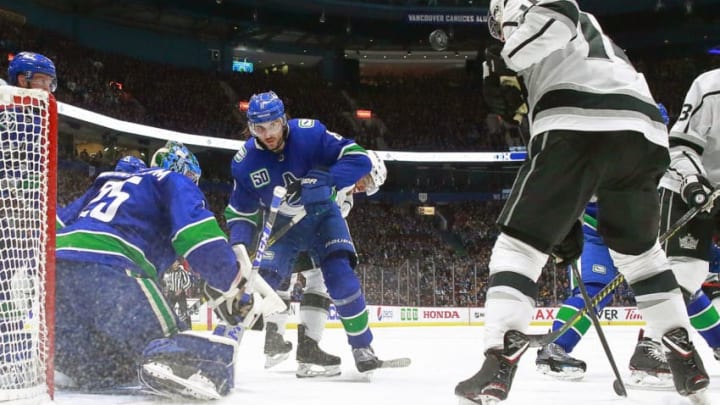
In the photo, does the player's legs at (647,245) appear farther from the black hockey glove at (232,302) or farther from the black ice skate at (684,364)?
the black hockey glove at (232,302)

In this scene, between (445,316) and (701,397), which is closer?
(701,397)

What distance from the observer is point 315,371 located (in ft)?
10.7

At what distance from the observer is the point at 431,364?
12.6 feet

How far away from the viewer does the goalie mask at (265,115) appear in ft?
10.5

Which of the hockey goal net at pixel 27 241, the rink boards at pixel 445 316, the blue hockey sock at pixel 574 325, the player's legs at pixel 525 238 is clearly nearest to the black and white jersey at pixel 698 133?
the blue hockey sock at pixel 574 325

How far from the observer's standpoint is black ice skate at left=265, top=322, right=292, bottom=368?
3.69 metres

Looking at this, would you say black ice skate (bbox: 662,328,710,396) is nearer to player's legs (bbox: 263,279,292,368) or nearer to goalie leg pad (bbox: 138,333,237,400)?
goalie leg pad (bbox: 138,333,237,400)

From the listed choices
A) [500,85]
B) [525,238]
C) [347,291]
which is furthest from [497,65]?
[347,291]

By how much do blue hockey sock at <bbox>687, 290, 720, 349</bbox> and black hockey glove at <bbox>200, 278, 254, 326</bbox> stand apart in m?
1.76

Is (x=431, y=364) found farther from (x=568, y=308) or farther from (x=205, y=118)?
(x=205, y=118)

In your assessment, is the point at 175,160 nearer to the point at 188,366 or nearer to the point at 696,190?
the point at 188,366

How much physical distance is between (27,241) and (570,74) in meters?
1.53

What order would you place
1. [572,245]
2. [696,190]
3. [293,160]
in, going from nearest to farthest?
[572,245] → [696,190] → [293,160]

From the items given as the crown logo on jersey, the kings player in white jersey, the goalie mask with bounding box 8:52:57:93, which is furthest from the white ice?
the goalie mask with bounding box 8:52:57:93
